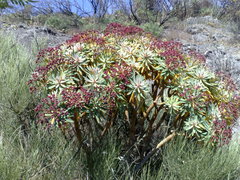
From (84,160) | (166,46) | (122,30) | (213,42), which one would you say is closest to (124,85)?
(166,46)

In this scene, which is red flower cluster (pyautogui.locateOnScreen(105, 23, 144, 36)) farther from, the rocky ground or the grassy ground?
the rocky ground

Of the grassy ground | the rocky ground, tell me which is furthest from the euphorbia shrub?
the rocky ground

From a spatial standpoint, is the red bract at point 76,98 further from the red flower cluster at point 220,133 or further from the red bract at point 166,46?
the red flower cluster at point 220,133

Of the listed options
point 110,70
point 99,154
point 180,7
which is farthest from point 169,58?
point 180,7

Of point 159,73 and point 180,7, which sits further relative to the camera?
point 180,7

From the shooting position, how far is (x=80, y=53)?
2262mm

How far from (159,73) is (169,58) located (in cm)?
15

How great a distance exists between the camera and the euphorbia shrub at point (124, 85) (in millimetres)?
1906

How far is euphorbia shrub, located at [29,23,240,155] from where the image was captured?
1906 millimetres

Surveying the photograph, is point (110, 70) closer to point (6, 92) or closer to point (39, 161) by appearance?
point (39, 161)

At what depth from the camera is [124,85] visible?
6.70 ft

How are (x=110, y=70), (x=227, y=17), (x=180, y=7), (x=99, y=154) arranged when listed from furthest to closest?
(x=227, y=17), (x=180, y=7), (x=99, y=154), (x=110, y=70)

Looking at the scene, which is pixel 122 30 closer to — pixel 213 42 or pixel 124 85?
pixel 124 85

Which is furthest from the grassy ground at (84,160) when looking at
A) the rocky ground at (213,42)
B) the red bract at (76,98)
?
the rocky ground at (213,42)
